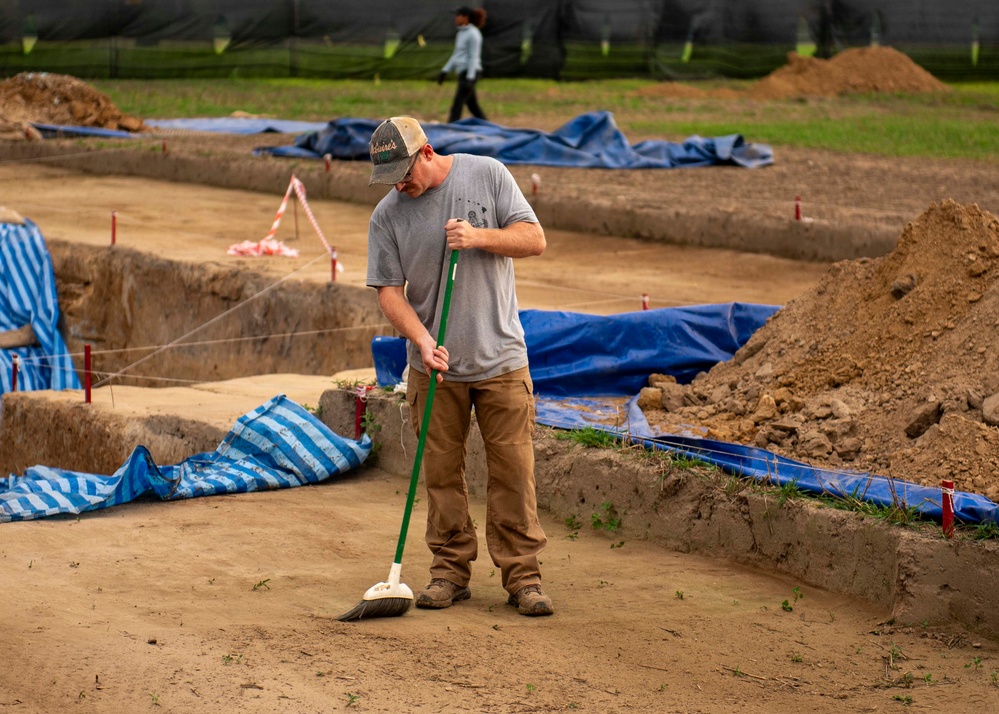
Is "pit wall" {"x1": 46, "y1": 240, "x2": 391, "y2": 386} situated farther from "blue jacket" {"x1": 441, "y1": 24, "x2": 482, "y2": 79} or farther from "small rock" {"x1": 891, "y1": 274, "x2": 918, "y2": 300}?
"blue jacket" {"x1": 441, "y1": 24, "x2": 482, "y2": 79}

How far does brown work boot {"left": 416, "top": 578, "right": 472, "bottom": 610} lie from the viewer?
504 cm

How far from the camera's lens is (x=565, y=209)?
14883 mm

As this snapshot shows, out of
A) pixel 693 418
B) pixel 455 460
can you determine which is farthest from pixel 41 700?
pixel 693 418

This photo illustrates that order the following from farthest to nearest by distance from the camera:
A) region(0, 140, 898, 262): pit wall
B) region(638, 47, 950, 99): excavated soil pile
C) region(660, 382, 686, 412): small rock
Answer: region(638, 47, 950, 99): excavated soil pile
region(0, 140, 898, 262): pit wall
region(660, 382, 686, 412): small rock

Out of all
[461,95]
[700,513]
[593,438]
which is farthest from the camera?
[461,95]

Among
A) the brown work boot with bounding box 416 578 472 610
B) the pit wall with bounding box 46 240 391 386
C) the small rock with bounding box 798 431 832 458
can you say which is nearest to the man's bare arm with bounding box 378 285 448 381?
the brown work boot with bounding box 416 578 472 610

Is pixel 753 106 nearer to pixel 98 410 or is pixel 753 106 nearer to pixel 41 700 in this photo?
pixel 98 410

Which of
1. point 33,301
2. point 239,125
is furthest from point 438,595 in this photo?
point 239,125

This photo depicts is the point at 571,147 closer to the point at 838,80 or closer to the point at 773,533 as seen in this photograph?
the point at 773,533

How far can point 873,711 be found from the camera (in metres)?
4.20

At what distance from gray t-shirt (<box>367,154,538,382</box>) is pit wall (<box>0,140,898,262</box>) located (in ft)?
27.3

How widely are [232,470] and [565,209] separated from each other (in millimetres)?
8377

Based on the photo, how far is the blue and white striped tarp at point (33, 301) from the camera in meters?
12.5

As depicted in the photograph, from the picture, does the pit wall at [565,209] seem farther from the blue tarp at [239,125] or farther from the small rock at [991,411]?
the small rock at [991,411]
